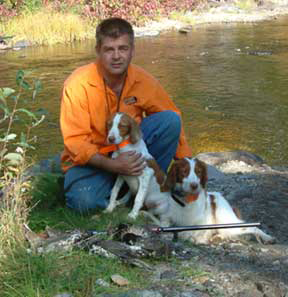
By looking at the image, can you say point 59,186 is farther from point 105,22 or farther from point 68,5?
point 68,5

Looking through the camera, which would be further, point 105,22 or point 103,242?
point 105,22

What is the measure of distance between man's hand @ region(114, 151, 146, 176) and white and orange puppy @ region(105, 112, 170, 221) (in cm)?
7

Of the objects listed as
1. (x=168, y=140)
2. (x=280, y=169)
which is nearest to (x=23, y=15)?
(x=280, y=169)

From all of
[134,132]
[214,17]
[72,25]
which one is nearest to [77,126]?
[134,132]

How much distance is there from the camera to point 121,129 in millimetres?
4469

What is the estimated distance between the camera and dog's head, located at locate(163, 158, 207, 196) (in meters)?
4.27

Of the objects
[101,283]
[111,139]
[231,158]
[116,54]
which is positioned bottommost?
[231,158]

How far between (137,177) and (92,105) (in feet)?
2.45

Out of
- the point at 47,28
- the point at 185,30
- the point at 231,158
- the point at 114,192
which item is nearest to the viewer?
the point at 114,192

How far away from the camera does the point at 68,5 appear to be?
884 inches

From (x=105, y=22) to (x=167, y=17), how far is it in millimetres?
20814

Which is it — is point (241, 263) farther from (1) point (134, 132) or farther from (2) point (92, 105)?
(2) point (92, 105)

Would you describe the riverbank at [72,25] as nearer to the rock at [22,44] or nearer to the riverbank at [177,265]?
the rock at [22,44]

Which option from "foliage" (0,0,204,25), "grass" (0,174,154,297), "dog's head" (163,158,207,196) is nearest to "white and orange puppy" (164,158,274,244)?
"dog's head" (163,158,207,196)
